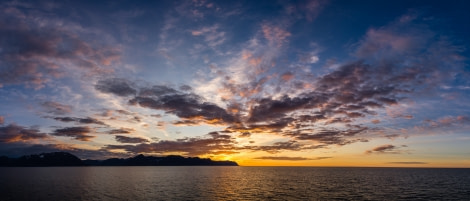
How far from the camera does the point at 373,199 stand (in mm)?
66125

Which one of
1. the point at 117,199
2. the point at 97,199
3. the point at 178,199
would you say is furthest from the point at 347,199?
the point at 97,199

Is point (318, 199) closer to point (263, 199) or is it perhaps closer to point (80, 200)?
point (263, 199)

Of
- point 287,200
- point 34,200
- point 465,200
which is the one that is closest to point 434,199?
point 465,200

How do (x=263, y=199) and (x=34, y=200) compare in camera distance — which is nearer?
(x=34, y=200)

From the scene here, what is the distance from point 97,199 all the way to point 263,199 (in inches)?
1620

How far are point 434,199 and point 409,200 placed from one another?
8937 mm

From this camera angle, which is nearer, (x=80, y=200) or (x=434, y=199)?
(x=80, y=200)

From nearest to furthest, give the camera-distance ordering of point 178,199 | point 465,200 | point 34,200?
point 34,200
point 178,199
point 465,200

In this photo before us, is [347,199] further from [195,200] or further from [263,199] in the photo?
[195,200]

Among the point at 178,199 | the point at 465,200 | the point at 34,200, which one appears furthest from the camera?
the point at 465,200

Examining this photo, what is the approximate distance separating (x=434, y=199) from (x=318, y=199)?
107 ft

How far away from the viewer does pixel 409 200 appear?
6594 centimetres

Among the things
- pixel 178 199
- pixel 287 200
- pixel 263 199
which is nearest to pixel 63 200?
pixel 178 199

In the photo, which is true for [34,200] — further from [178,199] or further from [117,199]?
[178,199]
